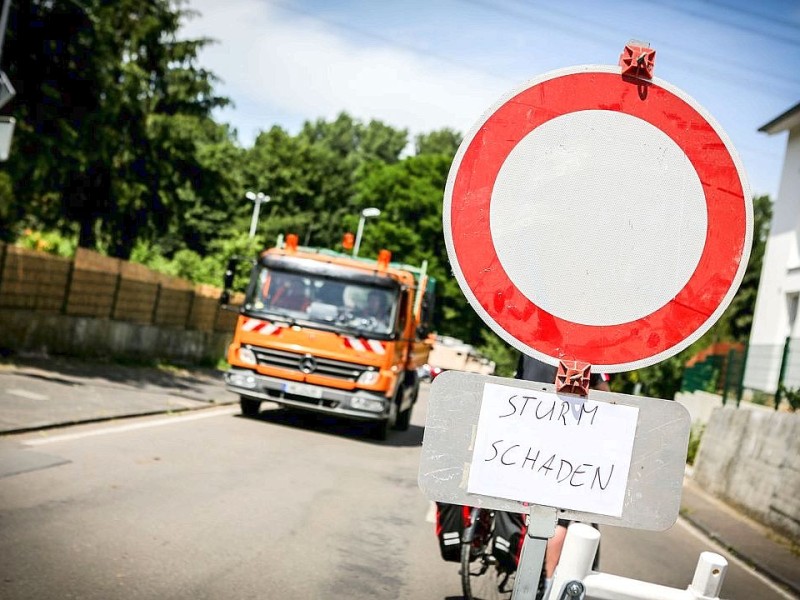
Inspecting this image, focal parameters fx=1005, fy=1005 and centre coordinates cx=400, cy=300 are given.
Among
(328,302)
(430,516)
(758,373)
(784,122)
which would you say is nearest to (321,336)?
(328,302)

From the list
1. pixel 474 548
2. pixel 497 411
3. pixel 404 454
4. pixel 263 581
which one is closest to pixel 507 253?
pixel 497 411

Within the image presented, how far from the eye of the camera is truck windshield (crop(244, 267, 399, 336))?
50.1 feet

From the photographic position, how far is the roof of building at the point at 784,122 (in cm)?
2648

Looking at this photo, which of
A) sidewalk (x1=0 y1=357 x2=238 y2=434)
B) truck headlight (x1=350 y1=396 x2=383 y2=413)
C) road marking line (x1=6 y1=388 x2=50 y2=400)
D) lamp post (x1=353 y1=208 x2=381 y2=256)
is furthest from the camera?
lamp post (x1=353 y1=208 x2=381 y2=256)

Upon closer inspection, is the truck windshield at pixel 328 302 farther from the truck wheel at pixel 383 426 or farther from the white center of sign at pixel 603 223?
the white center of sign at pixel 603 223

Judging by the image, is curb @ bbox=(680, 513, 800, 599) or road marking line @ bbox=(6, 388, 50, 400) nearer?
curb @ bbox=(680, 513, 800, 599)

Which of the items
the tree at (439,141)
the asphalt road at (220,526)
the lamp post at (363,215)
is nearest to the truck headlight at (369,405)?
the asphalt road at (220,526)

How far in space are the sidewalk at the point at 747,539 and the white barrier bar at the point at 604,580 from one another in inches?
276

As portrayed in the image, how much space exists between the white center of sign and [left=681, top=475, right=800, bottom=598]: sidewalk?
7238mm

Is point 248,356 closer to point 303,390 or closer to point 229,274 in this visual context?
point 303,390

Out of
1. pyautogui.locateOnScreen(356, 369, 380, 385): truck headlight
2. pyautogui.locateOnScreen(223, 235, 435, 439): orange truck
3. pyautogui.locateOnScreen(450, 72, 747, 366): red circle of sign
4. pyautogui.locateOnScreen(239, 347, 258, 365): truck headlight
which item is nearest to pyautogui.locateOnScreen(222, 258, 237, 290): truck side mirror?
pyautogui.locateOnScreen(223, 235, 435, 439): orange truck

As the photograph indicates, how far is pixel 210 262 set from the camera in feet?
136

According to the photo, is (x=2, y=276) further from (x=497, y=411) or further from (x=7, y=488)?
(x=497, y=411)

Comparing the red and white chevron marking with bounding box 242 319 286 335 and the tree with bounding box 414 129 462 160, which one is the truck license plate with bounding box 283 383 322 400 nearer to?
the red and white chevron marking with bounding box 242 319 286 335
